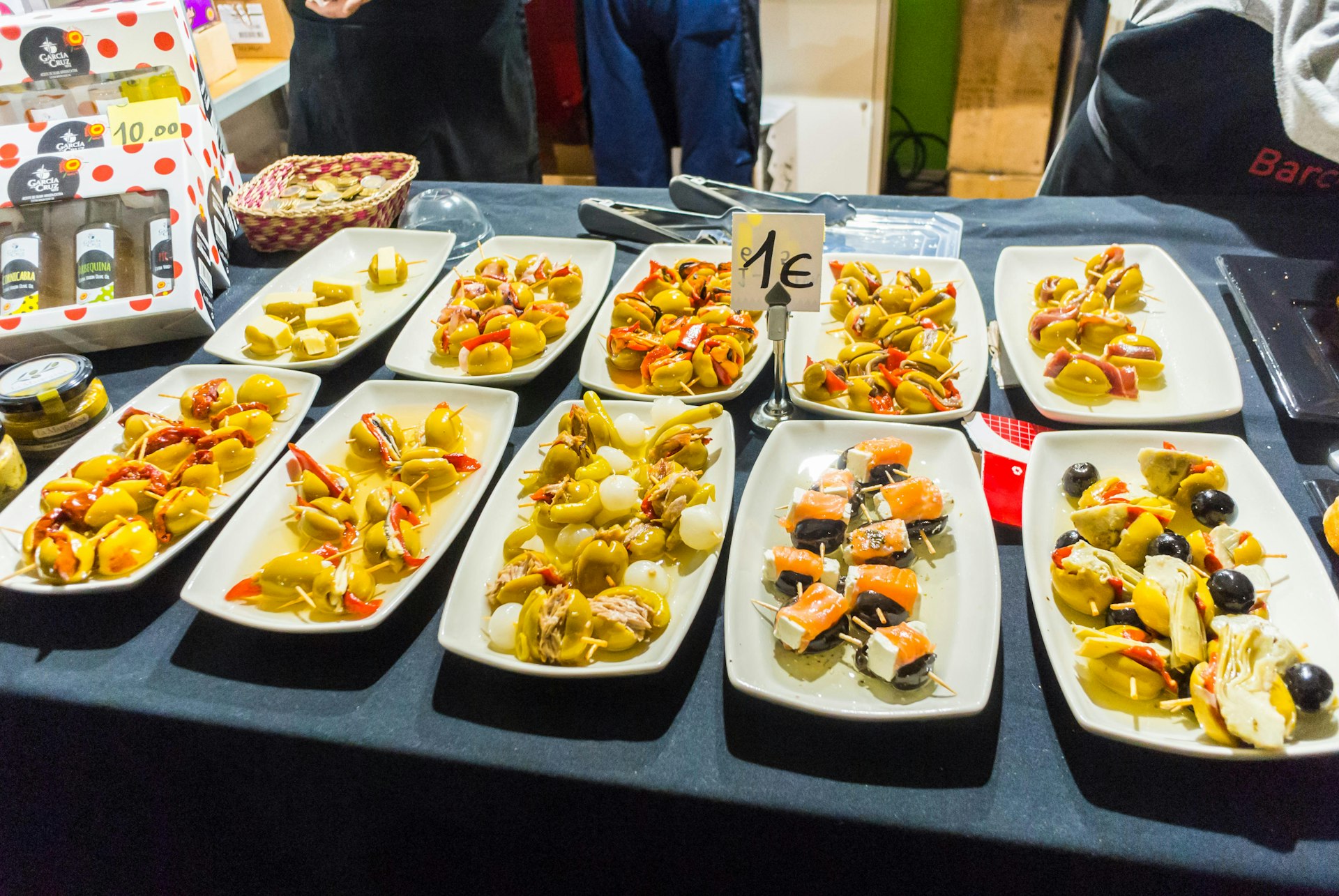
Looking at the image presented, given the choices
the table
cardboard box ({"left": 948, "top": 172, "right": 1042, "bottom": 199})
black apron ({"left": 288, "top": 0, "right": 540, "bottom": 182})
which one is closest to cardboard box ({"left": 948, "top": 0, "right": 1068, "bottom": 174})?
cardboard box ({"left": 948, "top": 172, "right": 1042, "bottom": 199})

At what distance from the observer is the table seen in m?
0.94

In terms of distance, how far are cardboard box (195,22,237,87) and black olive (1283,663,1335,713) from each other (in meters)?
3.67

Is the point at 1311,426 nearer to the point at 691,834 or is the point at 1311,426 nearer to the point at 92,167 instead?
the point at 691,834

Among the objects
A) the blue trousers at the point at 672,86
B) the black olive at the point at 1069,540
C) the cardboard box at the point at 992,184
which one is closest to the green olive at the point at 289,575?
the black olive at the point at 1069,540

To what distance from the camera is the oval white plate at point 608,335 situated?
1557 millimetres

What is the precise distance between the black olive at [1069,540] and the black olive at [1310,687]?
299 millimetres

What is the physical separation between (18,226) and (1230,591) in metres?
2.53

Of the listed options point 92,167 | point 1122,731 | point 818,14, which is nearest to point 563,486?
point 1122,731

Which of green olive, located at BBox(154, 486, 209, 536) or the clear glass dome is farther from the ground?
the clear glass dome

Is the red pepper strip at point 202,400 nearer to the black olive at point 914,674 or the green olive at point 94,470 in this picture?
the green olive at point 94,470

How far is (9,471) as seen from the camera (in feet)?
4.75

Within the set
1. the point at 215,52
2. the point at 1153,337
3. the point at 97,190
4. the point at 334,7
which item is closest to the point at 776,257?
the point at 1153,337

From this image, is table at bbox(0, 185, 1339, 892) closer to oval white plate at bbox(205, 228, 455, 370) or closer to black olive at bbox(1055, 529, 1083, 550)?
black olive at bbox(1055, 529, 1083, 550)

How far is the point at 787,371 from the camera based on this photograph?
65.1 inches
